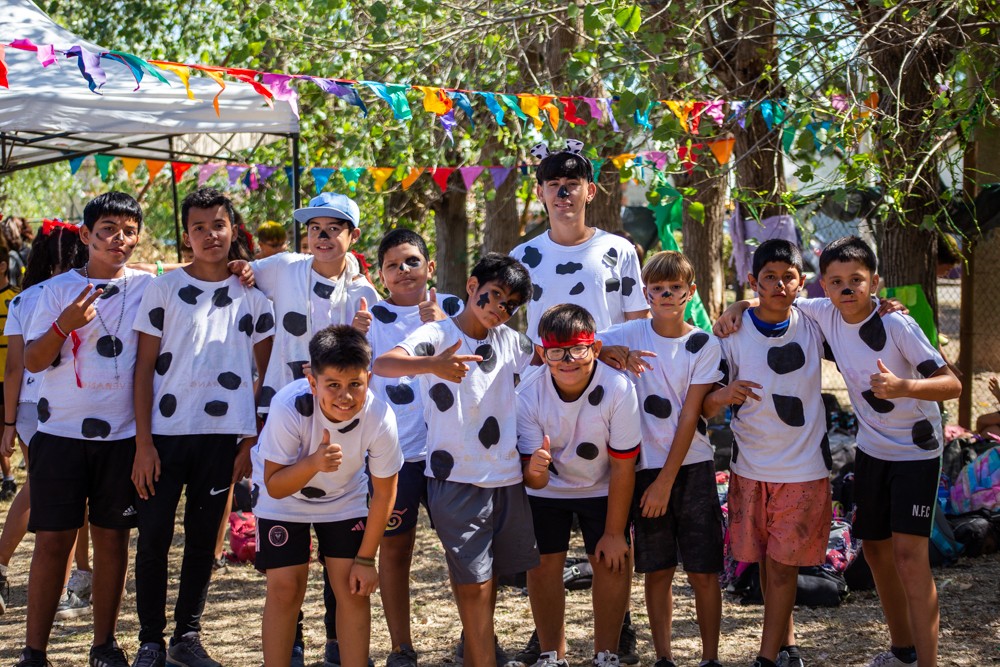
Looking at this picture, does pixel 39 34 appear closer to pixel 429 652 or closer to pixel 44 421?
pixel 44 421

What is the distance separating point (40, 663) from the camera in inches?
141

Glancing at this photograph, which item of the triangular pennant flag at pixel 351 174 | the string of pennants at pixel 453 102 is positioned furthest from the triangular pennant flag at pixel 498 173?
the triangular pennant flag at pixel 351 174

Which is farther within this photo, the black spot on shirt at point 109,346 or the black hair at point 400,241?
the black hair at point 400,241

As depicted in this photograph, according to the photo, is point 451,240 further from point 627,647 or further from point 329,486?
point 329,486

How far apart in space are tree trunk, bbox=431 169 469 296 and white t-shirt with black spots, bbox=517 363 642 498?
5.72 metres

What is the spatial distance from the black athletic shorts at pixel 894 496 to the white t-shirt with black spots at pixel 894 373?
36 mm

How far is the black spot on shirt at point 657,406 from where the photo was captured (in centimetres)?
357

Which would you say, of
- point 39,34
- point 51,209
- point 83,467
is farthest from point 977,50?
point 51,209

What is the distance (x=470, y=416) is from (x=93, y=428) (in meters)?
1.36

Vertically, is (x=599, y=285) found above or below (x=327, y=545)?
above

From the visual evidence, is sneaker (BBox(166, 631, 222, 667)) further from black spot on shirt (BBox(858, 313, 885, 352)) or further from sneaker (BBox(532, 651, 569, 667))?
black spot on shirt (BBox(858, 313, 885, 352))

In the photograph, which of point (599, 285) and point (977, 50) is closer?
point (599, 285)

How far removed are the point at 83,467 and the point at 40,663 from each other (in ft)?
2.25

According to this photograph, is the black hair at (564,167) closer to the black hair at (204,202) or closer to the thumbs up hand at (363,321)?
the thumbs up hand at (363,321)
